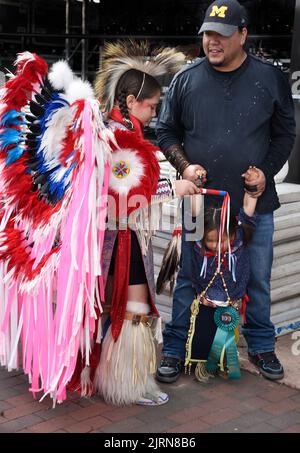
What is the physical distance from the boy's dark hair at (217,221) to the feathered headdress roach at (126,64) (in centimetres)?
76

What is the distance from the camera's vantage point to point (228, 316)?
13.0ft

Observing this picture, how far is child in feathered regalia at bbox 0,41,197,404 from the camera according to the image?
3307 mm

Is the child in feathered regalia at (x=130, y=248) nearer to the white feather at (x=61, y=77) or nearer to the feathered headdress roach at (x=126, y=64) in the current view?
the feathered headdress roach at (x=126, y=64)

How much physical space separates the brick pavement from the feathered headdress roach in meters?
1.47

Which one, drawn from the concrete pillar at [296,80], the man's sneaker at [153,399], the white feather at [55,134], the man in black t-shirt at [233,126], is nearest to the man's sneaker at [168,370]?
the man in black t-shirt at [233,126]

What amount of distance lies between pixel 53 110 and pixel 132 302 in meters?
0.99

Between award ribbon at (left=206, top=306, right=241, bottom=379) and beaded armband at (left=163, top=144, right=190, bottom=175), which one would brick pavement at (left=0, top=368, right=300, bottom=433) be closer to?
award ribbon at (left=206, top=306, right=241, bottom=379)

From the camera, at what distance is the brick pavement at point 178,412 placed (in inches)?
137

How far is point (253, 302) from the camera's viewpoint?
13.5 ft

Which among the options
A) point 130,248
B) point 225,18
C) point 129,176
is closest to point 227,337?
point 130,248
